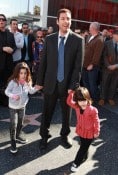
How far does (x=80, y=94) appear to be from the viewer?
Result: 4.66 metres

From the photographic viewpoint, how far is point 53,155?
5320mm

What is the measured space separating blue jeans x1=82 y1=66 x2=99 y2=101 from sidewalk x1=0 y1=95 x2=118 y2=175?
175 centimetres

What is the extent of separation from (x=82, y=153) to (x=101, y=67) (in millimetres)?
3967

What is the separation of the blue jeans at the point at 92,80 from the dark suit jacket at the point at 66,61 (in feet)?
10.0

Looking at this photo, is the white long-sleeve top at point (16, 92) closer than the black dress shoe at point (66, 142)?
Yes

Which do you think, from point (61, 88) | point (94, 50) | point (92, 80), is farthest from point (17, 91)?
point (92, 80)

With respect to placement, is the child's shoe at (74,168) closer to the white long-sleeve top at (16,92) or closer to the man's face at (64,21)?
the white long-sleeve top at (16,92)

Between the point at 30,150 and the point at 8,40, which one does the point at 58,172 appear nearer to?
the point at 30,150

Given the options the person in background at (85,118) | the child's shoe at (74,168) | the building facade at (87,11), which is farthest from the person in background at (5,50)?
the building facade at (87,11)

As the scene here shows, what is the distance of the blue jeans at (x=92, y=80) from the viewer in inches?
328

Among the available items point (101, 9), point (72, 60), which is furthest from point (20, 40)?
point (101, 9)

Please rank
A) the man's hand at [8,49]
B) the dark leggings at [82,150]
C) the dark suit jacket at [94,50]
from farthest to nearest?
Answer: 1. the dark suit jacket at [94,50]
2. the man's hand at [8,49]
3. the dark leggings at [82,150]

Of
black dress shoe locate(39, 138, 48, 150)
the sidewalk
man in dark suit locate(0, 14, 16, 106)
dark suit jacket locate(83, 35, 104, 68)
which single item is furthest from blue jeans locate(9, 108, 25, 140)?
dark suit jacket locate(83, 35, 104, 68)

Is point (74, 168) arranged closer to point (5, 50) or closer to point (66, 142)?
point (66, 142)
